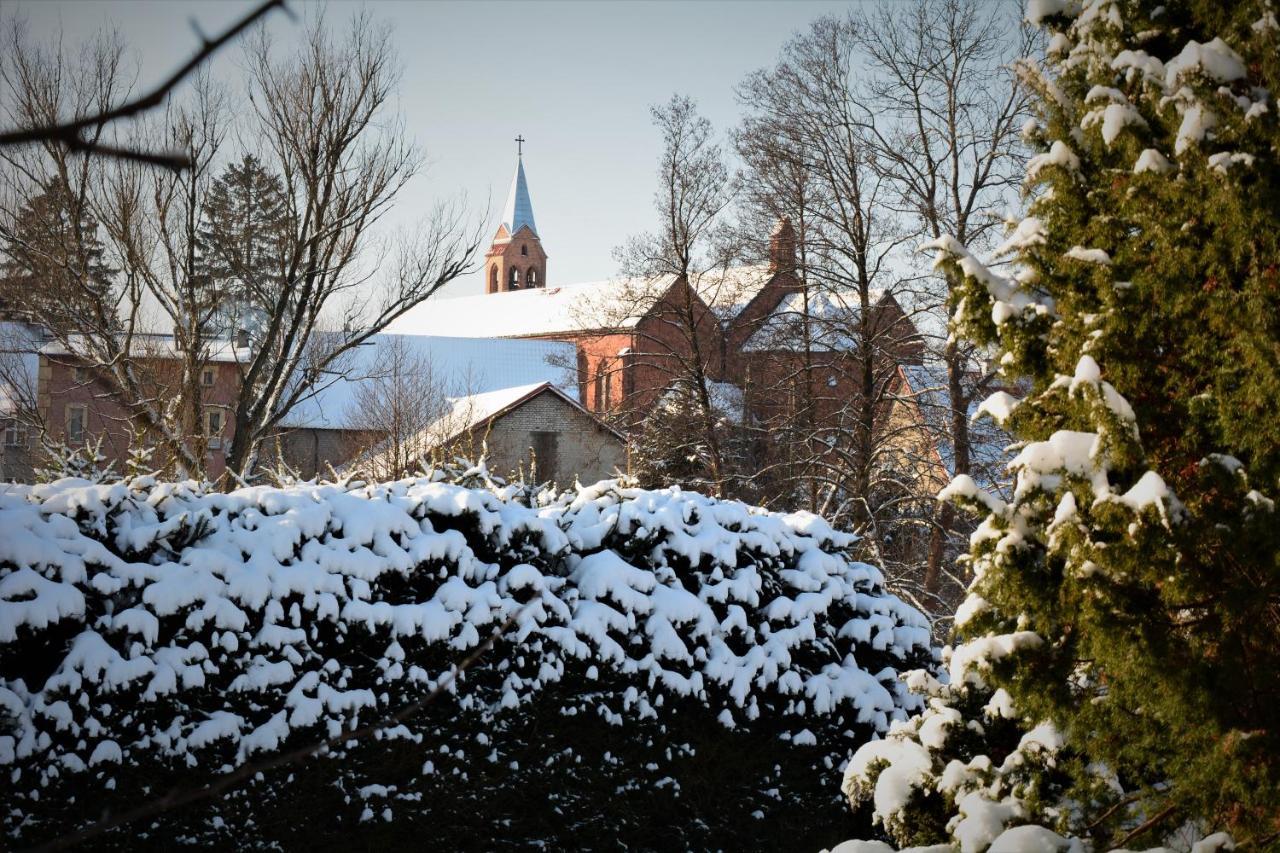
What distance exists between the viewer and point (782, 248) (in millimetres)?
21375

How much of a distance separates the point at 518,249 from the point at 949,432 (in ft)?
195

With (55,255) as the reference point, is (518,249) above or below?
above

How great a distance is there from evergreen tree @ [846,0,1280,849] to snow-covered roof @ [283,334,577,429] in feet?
119

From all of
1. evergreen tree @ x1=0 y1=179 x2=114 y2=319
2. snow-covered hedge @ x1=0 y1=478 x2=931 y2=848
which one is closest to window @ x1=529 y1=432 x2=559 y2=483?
evergreen tree @ x1=0 y1=179 x2=114 y2=319

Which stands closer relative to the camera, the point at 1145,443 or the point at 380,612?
the point at 1145,443

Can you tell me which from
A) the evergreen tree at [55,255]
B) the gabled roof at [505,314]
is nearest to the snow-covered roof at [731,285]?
the evergreen tree at [55,255]

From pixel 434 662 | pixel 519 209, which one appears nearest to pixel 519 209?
pixel 519 209

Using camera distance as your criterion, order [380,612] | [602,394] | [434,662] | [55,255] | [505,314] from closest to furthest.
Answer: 1. [380,612]
2. [434,662]
3. [55,255]
4. [602,394]
5. [505,314]

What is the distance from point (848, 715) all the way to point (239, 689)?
3605mm

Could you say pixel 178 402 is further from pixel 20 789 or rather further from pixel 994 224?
pixel 994 224

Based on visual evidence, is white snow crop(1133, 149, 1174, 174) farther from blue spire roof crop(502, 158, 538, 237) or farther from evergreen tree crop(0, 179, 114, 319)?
blue spire roof crop(502, 158, 538, 237)

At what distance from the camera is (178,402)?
14.3m

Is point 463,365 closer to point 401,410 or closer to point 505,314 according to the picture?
point 505,314

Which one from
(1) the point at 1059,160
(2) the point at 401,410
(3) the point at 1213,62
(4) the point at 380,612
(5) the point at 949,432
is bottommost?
(4) the point at 380,612
